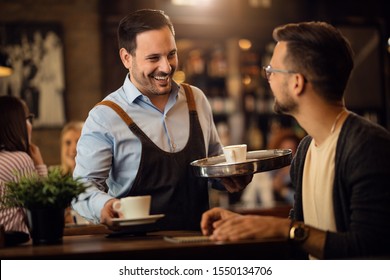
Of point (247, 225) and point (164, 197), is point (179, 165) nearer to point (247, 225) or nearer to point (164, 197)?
point (164, 197)

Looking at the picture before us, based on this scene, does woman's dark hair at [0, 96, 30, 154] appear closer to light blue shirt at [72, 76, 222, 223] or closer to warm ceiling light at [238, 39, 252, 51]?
light blue shirt at [72, 76, 222, 223]

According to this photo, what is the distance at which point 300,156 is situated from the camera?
2107 millimetres

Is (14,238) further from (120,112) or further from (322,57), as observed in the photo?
(322,57)

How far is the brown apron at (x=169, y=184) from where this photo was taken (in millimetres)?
2396

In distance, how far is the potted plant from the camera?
6.18 feet

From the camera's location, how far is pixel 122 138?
7.92 feet

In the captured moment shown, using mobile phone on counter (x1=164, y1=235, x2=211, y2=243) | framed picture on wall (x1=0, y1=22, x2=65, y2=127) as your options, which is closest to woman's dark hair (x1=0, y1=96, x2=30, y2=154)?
mobile phone on counter (x1=164, y1=235, x2=211, y2=243)

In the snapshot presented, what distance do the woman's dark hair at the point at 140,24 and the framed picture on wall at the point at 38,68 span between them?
11.5 ft

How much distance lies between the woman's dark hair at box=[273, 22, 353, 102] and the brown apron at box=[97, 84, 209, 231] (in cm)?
65

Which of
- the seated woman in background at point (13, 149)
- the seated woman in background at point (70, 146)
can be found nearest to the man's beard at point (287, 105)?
the seated woman in background at point (13, 149)

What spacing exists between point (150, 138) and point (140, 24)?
0.43 metres

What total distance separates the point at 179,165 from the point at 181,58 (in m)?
4.29

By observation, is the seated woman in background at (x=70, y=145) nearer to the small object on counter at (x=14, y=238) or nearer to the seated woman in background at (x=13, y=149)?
the seated woman in background at (x=13, y=149)
